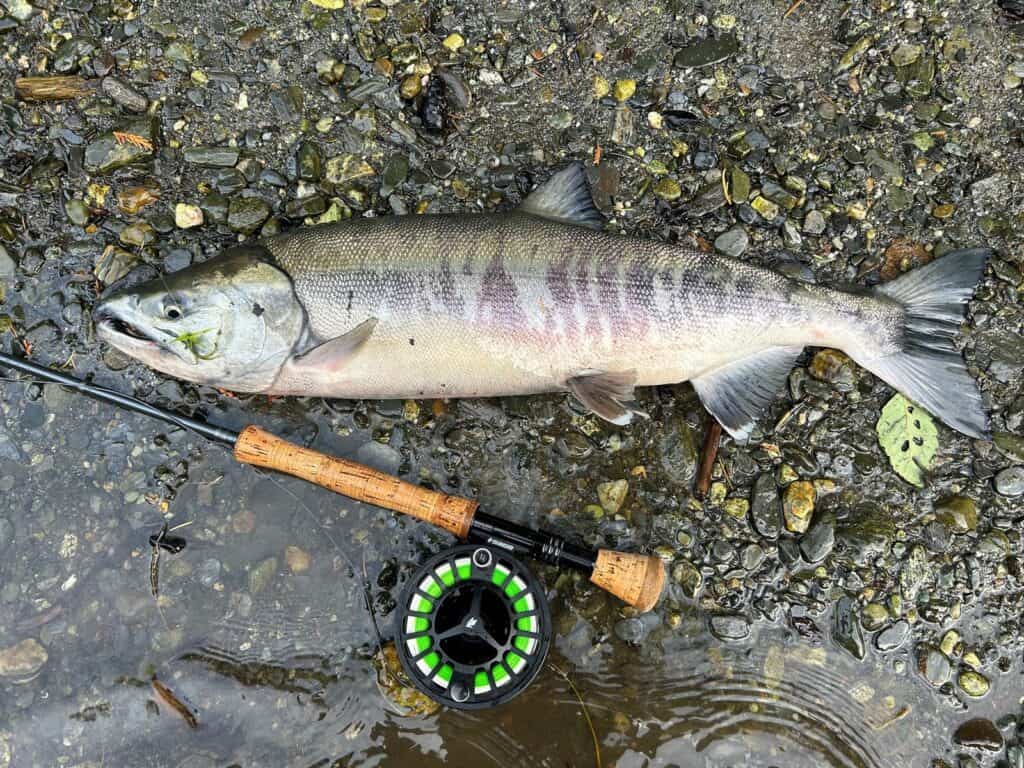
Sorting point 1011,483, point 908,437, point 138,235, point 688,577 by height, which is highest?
point 138,235

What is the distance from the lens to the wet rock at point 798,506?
9.87 feet

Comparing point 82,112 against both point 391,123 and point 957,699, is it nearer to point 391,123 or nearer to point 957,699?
point 391,123

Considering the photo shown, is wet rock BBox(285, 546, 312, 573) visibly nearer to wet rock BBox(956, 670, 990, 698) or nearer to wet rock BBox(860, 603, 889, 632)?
wet rock BBox(860, 603, 889, 632)

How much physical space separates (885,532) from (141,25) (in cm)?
454

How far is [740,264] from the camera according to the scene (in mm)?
2930

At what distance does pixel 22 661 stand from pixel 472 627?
2.10 m

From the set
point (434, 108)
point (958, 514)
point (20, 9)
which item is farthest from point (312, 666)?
point (20, 9)

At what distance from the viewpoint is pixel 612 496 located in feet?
9.98

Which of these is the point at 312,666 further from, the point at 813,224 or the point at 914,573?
the point at 813,224

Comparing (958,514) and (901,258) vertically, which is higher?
(901,258)

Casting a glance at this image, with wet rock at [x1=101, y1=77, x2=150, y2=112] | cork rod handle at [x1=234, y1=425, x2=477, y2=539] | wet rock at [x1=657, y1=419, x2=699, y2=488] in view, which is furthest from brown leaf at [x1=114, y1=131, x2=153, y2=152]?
wet rock at [x1=657, y1=419, x2=699, y2=488]

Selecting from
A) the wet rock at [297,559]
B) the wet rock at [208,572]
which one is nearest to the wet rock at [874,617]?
the wet rock at [297,559]

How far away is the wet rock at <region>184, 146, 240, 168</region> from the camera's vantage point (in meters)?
3.16

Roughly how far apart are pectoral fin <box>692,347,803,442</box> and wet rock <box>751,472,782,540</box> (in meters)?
0.28
